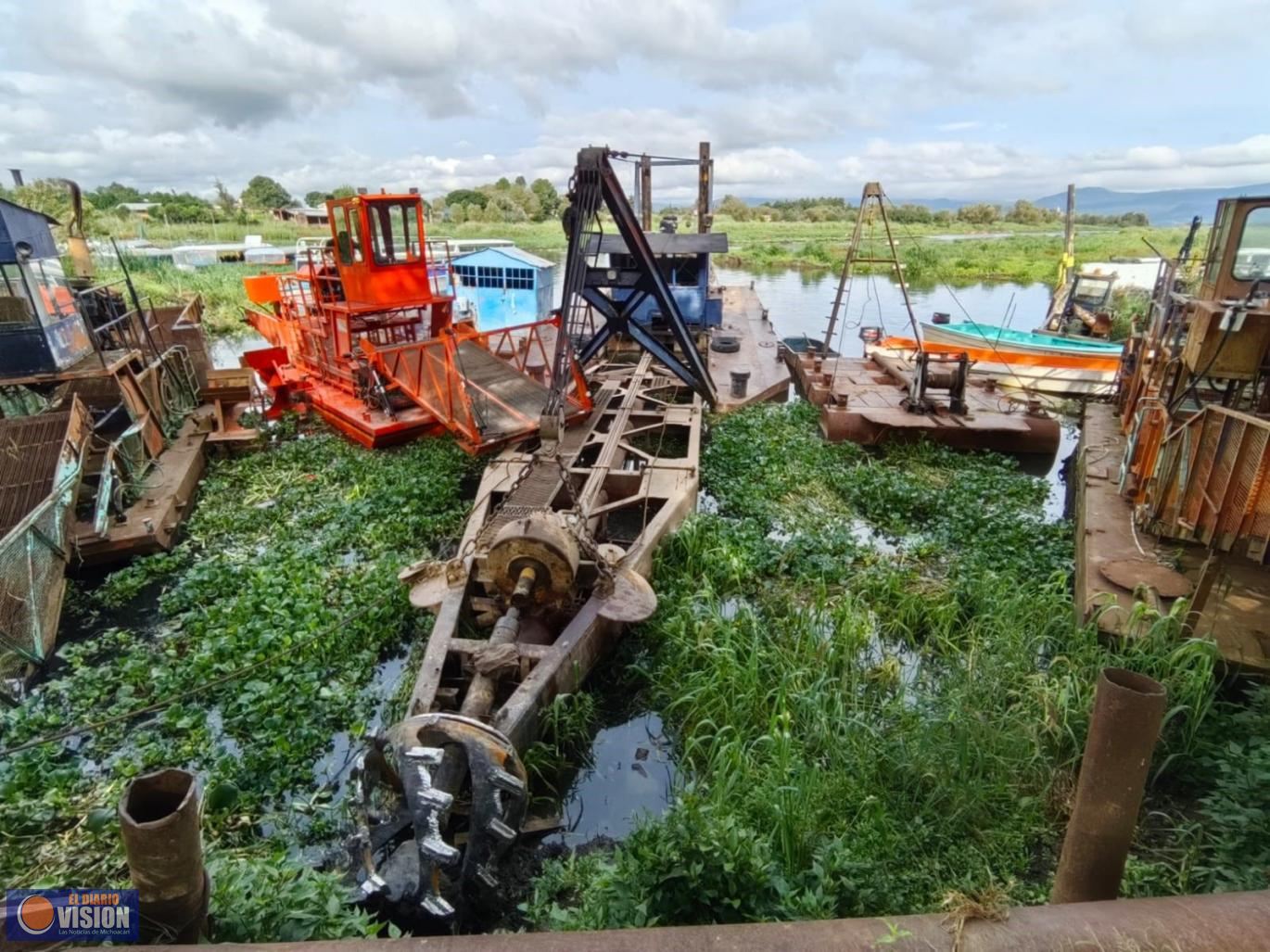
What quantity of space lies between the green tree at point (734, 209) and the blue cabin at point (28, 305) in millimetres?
74058

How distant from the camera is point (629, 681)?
564 centimetres

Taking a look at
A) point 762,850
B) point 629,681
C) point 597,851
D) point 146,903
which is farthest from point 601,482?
point 146,903

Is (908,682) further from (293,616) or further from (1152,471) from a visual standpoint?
(293,616)

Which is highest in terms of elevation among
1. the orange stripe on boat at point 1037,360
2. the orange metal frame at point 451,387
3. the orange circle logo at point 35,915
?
the orange circle logo at point 35,915

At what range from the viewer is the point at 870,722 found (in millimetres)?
4895

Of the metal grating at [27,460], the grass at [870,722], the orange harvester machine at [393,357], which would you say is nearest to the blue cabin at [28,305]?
the metal grating at [27,460]

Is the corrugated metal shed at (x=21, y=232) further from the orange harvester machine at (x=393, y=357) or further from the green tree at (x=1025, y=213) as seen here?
the green tree at (x=1025, y=213)

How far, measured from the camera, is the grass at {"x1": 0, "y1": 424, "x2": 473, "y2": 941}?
3.65 meters

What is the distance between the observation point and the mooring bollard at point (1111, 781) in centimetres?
199

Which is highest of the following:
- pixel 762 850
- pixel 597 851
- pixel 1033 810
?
pixel 762 850

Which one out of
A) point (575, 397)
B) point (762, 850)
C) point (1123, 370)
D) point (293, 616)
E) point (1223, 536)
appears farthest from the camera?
point (1123, 370)

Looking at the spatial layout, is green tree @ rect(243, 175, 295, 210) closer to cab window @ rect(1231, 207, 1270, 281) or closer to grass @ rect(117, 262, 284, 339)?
grass @ rect(117, 262, 284, 339)

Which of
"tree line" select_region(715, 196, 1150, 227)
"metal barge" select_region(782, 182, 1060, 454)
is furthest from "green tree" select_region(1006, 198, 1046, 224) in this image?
"metal barge" select_region(782, 182, 1060, 454)

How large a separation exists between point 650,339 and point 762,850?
7539 mm
